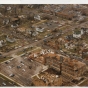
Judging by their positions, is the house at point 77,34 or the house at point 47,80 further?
the house at point 77,34

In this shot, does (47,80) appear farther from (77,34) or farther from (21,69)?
(77,34)

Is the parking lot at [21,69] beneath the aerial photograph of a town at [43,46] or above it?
beneath

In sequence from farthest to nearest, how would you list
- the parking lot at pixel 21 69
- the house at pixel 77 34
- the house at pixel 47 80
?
1. the house at pixel 77 34
2. the parking lot at pixel 21 69
3. the house at pixel 47 80

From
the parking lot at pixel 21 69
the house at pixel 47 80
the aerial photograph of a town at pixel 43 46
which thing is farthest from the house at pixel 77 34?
the house at pixel 47 80

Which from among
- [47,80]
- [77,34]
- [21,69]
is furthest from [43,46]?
[47,80]

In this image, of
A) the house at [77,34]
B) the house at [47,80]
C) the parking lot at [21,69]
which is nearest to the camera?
the house at [47,80]

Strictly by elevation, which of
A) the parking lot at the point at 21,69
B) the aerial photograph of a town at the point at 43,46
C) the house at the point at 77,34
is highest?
→ the house at the point at 77,34

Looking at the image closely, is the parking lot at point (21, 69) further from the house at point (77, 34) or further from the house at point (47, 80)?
the house at point (77, 34)

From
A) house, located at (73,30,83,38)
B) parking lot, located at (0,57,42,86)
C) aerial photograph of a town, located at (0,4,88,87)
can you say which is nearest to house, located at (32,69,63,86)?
aerial photograph of a town, located at (0,4,88,87)

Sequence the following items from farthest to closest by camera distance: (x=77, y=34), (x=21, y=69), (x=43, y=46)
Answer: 1. (x=77, y=34)
2. (x=43, y=46)
3. (x=21, y=69)
